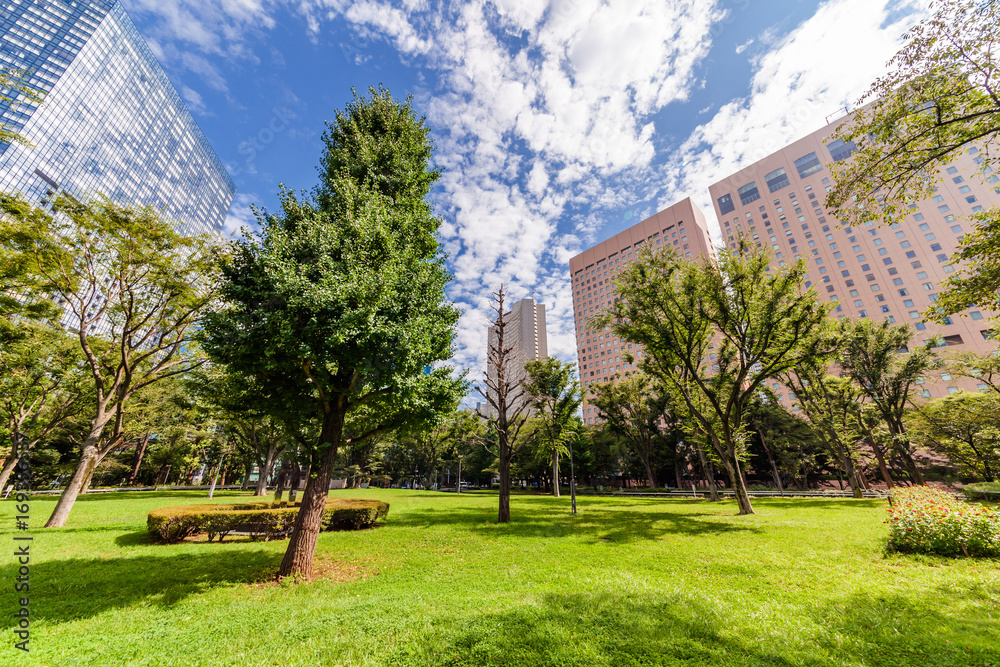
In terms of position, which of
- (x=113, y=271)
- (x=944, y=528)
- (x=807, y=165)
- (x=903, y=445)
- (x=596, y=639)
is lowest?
(x=596, y=639)

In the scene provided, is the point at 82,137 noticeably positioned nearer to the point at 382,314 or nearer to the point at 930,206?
the point at 382,314

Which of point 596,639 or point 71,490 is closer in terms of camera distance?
point 596,639

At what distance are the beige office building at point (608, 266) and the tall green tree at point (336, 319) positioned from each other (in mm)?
80103

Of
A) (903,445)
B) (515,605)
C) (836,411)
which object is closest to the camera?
(515,605)

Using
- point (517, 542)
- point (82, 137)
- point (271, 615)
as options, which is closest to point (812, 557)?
point (517, 542)

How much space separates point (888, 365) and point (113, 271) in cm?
5037

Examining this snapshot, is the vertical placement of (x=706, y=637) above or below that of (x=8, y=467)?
below

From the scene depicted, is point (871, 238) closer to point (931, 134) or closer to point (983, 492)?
point (983, 492)

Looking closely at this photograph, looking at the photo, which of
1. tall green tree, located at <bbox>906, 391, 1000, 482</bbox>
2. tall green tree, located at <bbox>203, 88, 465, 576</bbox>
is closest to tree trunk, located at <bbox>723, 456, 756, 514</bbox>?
tall green tree, located at <bbox>203, 88, 465, 576</bbox>

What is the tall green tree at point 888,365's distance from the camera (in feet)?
93.2

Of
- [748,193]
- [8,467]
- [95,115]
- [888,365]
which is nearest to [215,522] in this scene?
[8,467]

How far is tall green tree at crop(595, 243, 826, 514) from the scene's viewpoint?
1853 cm

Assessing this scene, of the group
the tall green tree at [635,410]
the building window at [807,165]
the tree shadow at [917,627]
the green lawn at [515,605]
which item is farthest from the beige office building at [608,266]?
the tree shadow at [917,627]

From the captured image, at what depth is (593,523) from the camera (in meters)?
16.7
